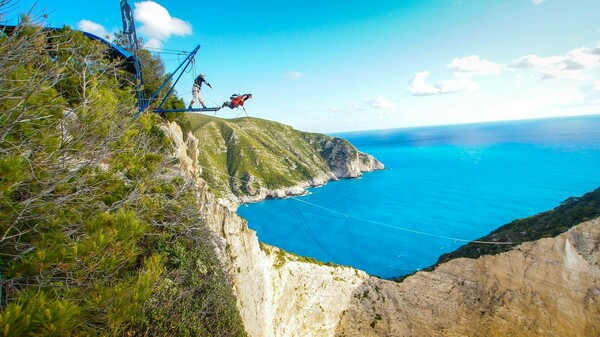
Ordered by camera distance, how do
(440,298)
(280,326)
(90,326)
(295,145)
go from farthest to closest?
(295,145) < (440,298) < (280,326) < (90,326)

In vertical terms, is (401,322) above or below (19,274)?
below

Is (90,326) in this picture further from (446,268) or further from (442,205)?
(442,205)

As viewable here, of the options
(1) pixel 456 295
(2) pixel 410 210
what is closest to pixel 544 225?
(1) pixel 456 295

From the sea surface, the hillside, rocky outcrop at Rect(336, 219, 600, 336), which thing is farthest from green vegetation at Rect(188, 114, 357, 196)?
the hillside

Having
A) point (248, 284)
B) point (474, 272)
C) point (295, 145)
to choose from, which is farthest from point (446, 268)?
point (295, 145)

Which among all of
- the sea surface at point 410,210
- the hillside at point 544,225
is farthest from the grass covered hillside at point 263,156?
the hillside at point 544,225

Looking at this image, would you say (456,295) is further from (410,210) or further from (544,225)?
(410,210)

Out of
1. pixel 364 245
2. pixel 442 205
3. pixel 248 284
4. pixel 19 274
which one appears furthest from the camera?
pixel 442 205
